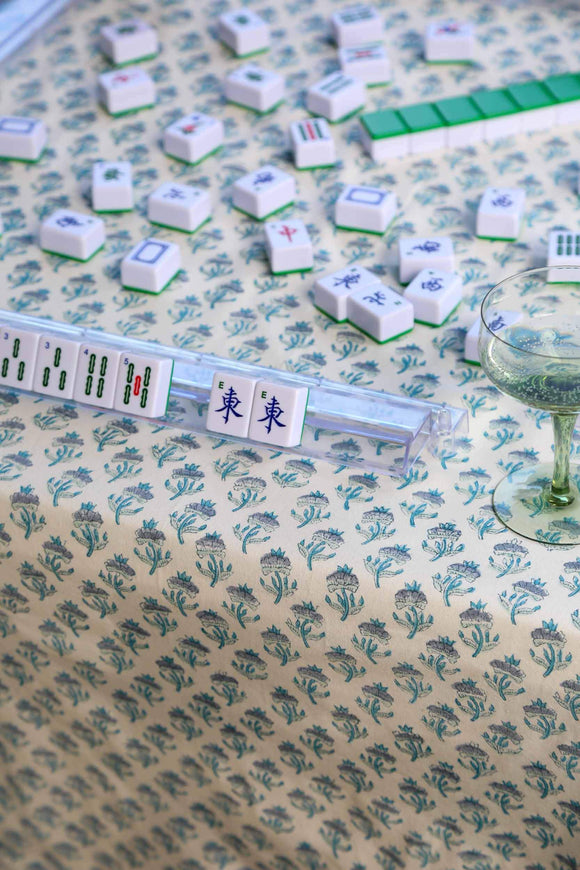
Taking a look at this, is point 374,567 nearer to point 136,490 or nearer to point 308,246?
point 136,490

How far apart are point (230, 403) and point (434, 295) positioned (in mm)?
369

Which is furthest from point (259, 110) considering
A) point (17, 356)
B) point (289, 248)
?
point (17, 356)

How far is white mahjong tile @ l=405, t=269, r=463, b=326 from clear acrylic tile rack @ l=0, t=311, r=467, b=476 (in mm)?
204

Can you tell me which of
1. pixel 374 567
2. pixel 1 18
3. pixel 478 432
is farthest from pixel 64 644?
pixel 1 18

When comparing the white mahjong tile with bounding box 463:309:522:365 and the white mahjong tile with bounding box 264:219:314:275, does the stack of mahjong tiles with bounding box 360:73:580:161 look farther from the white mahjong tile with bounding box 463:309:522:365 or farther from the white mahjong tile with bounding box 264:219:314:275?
the white mahjong tile with bounding box 463:309:522:365

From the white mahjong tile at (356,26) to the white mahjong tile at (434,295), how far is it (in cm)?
81

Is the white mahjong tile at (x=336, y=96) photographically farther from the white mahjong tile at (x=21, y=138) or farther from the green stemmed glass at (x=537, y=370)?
the green stemmed glass at (x=537, y=370)

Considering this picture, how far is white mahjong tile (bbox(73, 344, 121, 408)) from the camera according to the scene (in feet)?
4.60

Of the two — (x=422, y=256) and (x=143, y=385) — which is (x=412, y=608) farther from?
(x=422, y=256)

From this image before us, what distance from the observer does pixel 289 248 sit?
1.65m

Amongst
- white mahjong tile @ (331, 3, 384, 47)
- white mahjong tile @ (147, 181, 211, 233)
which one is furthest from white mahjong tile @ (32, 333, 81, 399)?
white mahjong tile @ (331, 3, 384, 47)

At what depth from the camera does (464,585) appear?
120 cm

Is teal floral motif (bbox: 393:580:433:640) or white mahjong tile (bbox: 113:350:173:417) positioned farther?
white mahjong tile (bbox: 113:350:173:417)

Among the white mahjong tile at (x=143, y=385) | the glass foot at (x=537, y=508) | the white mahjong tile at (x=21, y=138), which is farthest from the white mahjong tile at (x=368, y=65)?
the glass foot at (x=537, y=508)
